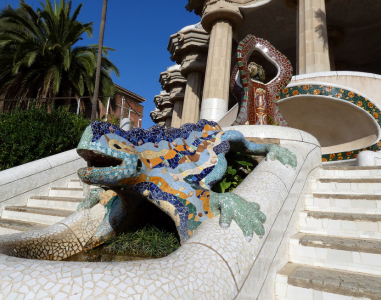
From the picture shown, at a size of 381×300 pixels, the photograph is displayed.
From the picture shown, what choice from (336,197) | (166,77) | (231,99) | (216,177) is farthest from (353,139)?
(166,77)

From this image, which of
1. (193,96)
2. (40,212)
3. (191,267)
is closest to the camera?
(191,267)

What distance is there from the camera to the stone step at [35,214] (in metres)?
3.98

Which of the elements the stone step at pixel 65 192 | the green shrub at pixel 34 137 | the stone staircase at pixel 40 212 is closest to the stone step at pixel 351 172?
the stone staircase at pixel 40 212

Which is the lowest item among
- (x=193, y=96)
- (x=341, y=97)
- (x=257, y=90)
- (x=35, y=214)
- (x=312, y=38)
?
(x=35, y=214)

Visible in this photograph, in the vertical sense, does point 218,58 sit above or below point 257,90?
above

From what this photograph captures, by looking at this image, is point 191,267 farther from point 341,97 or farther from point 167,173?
point 341,97

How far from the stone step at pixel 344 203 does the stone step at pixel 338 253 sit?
520 millimetres

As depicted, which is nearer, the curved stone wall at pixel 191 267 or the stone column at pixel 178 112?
the curved stone wall at pixel 191 267

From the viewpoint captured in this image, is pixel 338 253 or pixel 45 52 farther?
pixel 45 52

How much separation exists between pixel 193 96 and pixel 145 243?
15947mm

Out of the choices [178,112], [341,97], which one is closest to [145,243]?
[341,97]

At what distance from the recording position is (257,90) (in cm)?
524

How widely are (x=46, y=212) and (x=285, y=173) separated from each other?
3450 mm

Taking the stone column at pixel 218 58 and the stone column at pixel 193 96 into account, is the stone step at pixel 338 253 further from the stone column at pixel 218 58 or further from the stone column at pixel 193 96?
the stone column at pixel 193 96
